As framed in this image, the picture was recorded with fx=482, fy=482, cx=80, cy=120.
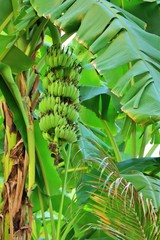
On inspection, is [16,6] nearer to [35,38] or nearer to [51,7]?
[35,38]

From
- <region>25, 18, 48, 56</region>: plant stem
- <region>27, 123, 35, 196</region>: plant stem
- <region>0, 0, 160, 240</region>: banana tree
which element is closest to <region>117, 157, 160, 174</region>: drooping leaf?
<region>0, 0, 160, 240</region>: banana tree

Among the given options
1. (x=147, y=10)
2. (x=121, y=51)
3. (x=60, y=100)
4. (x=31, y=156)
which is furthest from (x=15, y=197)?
(x=147, y=10)

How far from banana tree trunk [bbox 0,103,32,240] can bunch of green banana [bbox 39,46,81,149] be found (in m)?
0.16

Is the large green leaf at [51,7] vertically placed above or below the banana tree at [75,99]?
above

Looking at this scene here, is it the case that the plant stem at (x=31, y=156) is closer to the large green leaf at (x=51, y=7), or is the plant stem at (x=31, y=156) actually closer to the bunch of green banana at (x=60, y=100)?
the bunch of green banana at (x=60, y=100)

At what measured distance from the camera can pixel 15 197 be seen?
128 cm

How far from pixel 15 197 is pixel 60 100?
29 centimetres

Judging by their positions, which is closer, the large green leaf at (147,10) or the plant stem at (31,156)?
the plant stem at (31,156)

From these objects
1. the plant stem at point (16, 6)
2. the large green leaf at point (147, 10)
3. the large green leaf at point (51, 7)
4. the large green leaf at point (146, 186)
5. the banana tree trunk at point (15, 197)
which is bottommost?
the large green leaf at point (146, 186)

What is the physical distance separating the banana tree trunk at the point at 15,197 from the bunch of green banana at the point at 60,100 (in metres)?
0.16

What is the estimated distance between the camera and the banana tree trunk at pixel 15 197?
4.17 feet

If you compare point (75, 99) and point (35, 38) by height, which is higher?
point (35, 38)

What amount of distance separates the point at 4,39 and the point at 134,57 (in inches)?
16.8

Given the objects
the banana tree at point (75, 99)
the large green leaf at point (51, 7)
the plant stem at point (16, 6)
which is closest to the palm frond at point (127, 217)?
the banana tree at point (75, 99)
